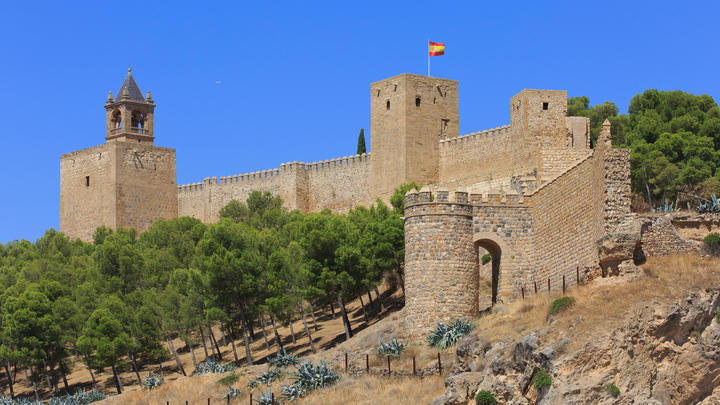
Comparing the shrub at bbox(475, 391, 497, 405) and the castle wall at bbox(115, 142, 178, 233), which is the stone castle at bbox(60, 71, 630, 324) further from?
the shrub at bbox(475, 391, 497, 405)

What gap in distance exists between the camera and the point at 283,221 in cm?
5025

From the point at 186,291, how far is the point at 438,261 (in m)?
13.2

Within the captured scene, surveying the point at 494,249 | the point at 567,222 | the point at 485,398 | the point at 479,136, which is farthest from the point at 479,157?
the point at 485,398

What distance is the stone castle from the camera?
94.9 feet

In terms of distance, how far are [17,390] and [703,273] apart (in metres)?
27.7

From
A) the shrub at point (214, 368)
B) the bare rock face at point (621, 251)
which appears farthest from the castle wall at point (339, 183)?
the bare rock face at point (621, 251)

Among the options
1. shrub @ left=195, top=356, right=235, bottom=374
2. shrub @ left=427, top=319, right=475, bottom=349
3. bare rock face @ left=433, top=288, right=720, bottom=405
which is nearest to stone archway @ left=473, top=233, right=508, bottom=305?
shrub @ left=427, top=319, right=475, bottom=349

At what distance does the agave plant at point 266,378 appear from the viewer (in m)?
29.9

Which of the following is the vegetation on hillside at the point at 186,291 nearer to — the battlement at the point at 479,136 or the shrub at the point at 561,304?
the battlement at the point at 479,136

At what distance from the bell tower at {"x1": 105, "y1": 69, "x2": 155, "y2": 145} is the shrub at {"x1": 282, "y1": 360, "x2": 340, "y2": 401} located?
32608 millimetres

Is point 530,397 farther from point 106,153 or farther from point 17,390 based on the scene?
point 106,153

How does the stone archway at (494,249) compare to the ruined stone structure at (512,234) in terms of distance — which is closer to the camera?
the ruined stone structure at (512,234)

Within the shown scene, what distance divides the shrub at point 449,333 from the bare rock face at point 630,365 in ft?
9.64

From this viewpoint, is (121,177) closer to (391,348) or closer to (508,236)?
(508,236)
